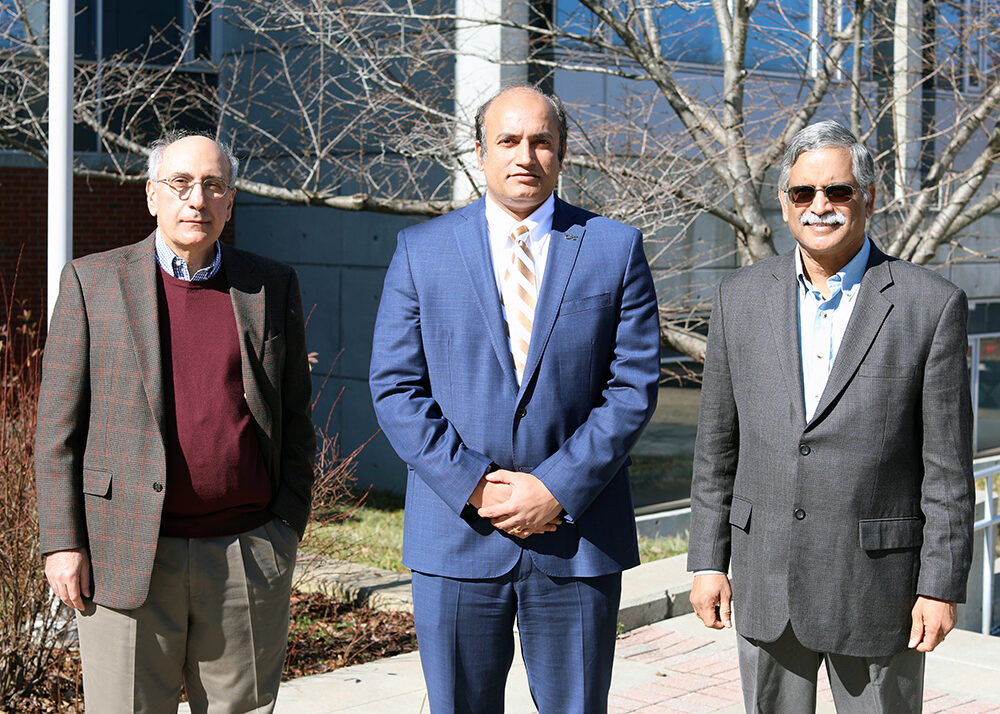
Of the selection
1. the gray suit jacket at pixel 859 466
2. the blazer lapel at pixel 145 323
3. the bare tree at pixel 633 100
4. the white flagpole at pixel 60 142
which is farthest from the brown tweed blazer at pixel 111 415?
the bare tree at pixel 633 100

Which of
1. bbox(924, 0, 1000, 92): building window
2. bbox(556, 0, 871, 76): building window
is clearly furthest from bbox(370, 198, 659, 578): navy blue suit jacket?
bbox(556, 0, 871, 76): building window

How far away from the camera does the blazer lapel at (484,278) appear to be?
3.38 metres

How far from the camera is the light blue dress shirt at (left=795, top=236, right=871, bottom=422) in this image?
3213 mm

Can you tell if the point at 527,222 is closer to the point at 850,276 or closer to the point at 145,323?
the point at 850,276

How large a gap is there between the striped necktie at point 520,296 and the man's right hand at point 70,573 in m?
1.35

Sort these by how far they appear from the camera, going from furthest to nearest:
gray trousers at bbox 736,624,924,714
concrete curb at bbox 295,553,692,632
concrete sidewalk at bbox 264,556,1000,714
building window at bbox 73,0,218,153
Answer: building window at bbox 73,0,218,153 < concrete curb at bbox 295,553,692,632 < concrete sidewalk at bbox 264,556,1000,714 < gray trousers at bbox 736,624,924,714

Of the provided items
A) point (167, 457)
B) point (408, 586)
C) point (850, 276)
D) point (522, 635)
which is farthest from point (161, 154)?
point (408, 586)

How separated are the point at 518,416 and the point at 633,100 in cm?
693

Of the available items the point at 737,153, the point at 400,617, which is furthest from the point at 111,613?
the point at 737,153

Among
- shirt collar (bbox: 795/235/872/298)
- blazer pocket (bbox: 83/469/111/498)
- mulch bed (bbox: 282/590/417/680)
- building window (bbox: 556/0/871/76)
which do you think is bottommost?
mulch bed (bbox: 282/590/417/680)

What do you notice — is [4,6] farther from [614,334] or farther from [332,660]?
[614,334]

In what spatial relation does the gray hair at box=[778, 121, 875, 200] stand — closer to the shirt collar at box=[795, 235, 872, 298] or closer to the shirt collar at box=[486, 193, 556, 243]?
the shirt collar at box=[795, 235, 872, 298]

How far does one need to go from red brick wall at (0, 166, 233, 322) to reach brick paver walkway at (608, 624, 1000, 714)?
809 centimetres

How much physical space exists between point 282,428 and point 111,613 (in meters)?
0.73
